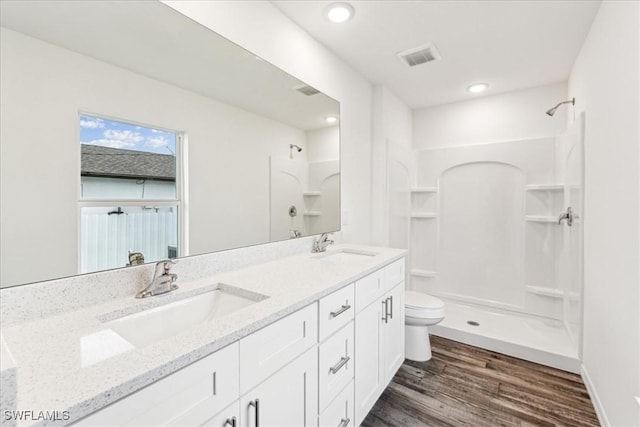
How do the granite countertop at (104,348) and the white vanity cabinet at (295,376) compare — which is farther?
the white vanity cabinet at (295,376)

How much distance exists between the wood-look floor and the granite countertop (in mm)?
1165

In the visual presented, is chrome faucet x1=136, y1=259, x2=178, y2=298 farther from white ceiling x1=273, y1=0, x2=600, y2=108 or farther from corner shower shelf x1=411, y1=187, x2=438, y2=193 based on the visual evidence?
corner shower shelf x1=411, y1=187, x2=438, y2=193

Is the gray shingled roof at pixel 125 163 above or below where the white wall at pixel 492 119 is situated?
below

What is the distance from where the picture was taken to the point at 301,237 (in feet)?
6.69

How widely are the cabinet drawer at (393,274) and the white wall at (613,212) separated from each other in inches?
43.8

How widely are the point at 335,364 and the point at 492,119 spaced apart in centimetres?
318

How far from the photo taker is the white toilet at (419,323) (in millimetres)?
2301

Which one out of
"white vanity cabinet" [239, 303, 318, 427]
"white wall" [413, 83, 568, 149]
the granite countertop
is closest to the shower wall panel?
"white wall" [413, 83, 568, 149]

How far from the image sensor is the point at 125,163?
3.68 feet

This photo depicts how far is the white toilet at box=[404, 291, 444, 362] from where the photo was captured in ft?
7.55

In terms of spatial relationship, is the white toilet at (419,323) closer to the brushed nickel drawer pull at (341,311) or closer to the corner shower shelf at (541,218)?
the brushed nickel drawer pull at (341,311)

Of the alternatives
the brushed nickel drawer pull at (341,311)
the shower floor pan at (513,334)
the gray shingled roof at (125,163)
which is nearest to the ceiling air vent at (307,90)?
the gray shingled roof at (125,163)

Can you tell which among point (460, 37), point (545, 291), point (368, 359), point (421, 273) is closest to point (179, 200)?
point (368, 359)

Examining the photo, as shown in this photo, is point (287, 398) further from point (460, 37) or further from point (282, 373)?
point (460, 37)
